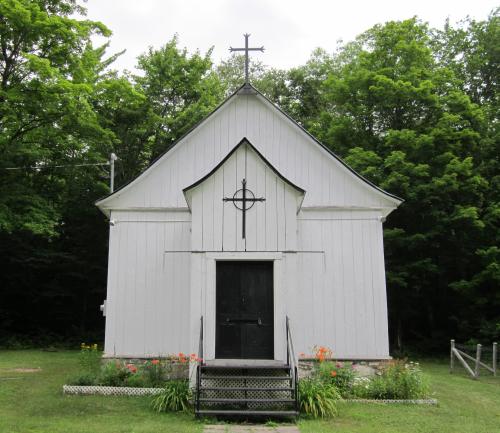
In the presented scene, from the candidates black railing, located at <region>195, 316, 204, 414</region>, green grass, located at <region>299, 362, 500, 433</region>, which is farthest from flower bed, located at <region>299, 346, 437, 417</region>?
black railing, located at <region>195, 316, 204, 414</region>

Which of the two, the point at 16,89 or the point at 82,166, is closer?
the point at 16,89

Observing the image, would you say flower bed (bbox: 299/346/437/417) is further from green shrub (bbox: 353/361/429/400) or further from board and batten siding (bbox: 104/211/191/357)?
board and batten siding (bbox: 104/211/191/357)

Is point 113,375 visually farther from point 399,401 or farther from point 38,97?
point 38,97

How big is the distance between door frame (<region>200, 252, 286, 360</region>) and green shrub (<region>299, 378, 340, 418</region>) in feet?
2.59

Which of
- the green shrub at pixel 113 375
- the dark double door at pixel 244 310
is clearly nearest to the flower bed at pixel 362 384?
the dark double door at pixel 244 310

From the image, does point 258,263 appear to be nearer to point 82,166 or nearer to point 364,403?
point 364,403

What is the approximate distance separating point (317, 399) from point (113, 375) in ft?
14.3

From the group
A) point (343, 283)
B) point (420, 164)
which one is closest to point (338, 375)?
point (343, 283)

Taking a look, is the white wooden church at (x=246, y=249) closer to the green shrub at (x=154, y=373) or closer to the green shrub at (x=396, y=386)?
the green shrub at (x=154, y=373)

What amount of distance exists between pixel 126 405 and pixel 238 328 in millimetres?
2535

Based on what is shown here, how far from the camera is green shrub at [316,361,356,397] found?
400 inches

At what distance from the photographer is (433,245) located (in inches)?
800

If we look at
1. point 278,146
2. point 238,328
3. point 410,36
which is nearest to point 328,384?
point 238,328

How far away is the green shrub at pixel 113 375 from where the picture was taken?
1035 centimetres
